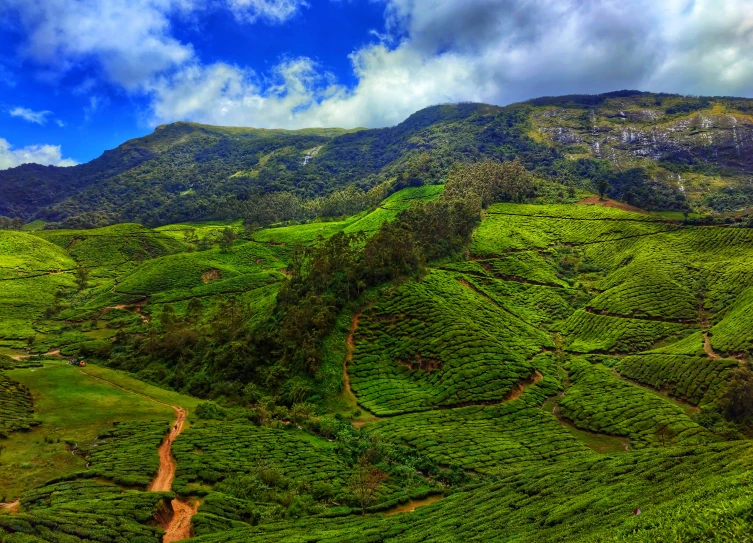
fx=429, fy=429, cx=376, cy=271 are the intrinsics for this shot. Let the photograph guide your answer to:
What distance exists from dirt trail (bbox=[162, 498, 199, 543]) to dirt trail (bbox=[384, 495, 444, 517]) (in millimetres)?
15438

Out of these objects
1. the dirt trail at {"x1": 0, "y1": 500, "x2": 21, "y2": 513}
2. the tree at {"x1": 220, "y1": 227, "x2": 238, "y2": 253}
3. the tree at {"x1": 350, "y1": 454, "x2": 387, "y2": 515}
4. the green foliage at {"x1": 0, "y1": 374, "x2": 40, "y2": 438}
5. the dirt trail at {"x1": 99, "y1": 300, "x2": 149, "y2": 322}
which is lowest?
the tree at {"x1": 350, "y1": 454, "x2": 387, "y2": 515}

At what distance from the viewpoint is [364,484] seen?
37.3 metres

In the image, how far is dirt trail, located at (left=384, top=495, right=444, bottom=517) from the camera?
3666 cm

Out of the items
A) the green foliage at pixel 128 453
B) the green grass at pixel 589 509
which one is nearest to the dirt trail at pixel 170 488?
the green foliage at pixel 128 453

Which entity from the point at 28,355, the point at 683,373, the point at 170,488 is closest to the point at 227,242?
the point at 28,355

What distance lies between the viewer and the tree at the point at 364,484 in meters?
36.5

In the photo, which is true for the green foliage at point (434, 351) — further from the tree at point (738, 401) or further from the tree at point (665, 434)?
the tree at point (738, 401)

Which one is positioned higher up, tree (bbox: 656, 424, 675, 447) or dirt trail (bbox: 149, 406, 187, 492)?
dirt trail (bbox: 149, 406, 187, 492)

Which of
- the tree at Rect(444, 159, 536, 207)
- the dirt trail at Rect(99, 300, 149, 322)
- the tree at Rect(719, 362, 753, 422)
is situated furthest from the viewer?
the tree at Rect(444, 159, 536, 207)

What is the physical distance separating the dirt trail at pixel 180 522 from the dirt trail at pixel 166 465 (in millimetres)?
593

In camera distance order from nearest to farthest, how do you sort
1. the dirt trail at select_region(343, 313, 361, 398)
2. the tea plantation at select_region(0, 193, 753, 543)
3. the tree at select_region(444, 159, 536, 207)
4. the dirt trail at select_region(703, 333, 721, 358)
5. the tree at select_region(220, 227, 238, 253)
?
the tea plantation at select_region(0, 193, 753, 543) < the dirt trail at select_region(703, 333, 721, 358) < the dirt trail at select_region(343, 313, 361, 398) < the tree at select_region(220, 227, 238, 253) < the tree at select_region(444, 159, 536, 207)

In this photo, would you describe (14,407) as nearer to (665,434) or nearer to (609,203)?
(665,434)

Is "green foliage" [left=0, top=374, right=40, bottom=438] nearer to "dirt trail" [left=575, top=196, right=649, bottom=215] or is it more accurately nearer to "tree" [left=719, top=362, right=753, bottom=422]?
"tree" [left=719, top=362, right=753, bottom=422]

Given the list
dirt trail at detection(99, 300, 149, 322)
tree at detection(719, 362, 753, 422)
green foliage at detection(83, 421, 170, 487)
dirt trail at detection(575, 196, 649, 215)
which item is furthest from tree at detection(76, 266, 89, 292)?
dirt trail at detection(575, 196, 649, 215)
